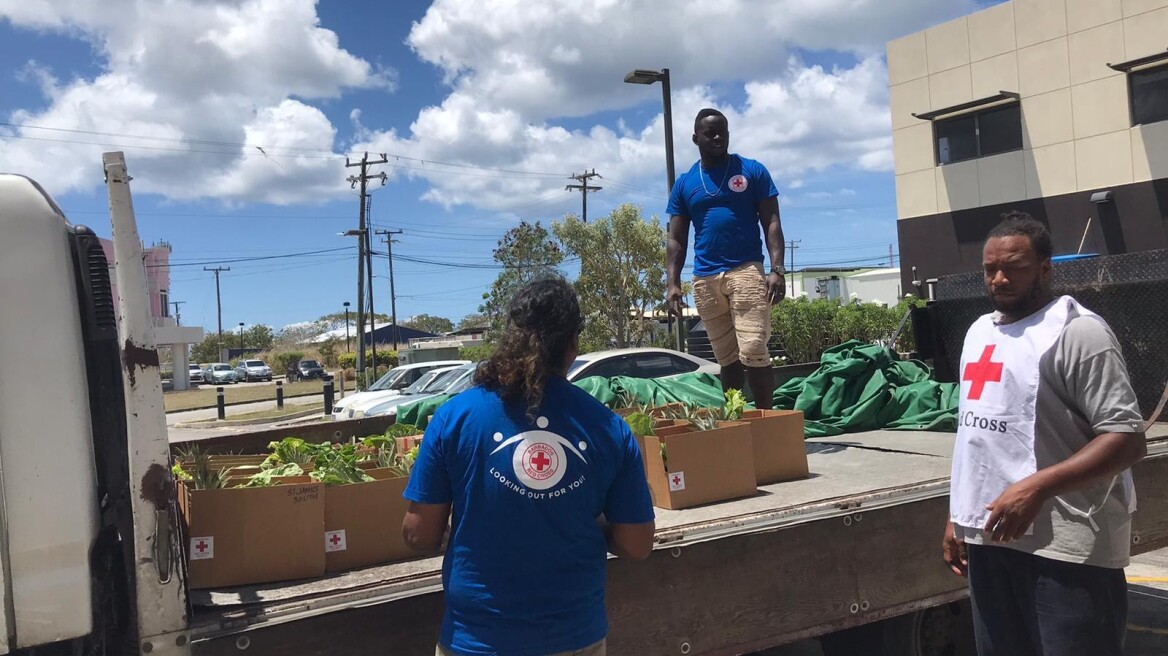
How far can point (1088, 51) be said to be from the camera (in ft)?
63.8

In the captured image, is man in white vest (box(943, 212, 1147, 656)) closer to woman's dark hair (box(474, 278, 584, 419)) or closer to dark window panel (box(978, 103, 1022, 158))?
woman's dark hair (box(474, 278, 584, 419))

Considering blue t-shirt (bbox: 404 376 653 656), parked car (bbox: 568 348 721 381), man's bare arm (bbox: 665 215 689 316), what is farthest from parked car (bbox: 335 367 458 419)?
blue t-shirt (bbox: 404 376 653 656)

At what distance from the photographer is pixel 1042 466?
102 inches

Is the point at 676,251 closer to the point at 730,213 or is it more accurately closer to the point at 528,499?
the point at 730,213

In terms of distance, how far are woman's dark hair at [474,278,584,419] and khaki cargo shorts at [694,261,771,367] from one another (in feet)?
9.22

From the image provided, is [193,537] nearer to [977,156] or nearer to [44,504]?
[44,504]

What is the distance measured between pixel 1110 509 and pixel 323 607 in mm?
2127

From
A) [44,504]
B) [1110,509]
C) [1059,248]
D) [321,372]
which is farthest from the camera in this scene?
[321,372]

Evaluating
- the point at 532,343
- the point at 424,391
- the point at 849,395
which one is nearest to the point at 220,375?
the point at 424,391

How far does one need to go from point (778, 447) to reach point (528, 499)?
204 centimetres

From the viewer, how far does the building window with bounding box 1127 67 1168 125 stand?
18.4m

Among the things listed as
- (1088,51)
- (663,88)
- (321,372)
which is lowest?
(321,372)

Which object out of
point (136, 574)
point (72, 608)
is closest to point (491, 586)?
point (136, 574)

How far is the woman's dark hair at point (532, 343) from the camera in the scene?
7.20 ft
